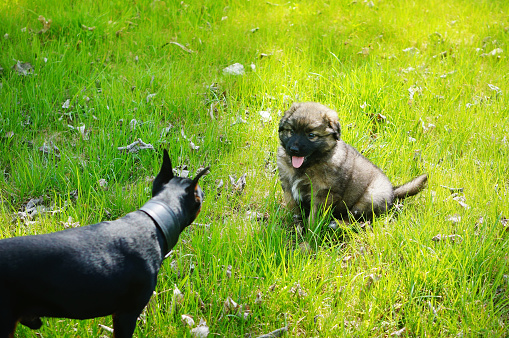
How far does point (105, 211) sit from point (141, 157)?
794 millimetres

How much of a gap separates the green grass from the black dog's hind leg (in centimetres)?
36

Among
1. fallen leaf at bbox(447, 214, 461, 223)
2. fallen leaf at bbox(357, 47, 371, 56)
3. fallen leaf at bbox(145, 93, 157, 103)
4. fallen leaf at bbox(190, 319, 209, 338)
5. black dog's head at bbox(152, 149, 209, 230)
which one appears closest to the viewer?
black dog's head at bbox(152, 149, 209, 230)

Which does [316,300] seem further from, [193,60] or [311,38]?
[311,38]

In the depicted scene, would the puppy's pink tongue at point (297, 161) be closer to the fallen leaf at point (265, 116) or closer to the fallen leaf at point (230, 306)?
the fallen leaf at point (265, 116)

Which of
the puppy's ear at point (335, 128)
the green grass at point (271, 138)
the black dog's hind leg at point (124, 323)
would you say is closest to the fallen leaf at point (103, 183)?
the green grass at point (271, 138)

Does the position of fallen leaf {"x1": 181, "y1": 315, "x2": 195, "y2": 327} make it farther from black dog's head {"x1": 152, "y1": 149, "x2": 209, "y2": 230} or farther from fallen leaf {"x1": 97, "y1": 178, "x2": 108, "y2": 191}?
fallen leaf {"x1": 97, "y1": 178, "x2": 108, "y2": 191}

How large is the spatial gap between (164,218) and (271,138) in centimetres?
242

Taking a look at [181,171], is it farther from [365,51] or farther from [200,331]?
[365,51]

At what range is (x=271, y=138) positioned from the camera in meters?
4.71

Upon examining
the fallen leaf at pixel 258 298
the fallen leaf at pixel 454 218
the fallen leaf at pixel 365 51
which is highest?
the fallen leaf at pixel 365 51

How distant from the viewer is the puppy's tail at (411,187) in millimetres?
3934

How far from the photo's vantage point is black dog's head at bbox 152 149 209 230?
2.55 m

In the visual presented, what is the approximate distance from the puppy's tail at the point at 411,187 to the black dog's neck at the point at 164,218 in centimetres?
231

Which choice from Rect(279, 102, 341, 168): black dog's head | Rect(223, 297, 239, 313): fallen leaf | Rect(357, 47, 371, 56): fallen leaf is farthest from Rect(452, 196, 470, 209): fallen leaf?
Rect(357, 47, 371, 56): fallen leaf
